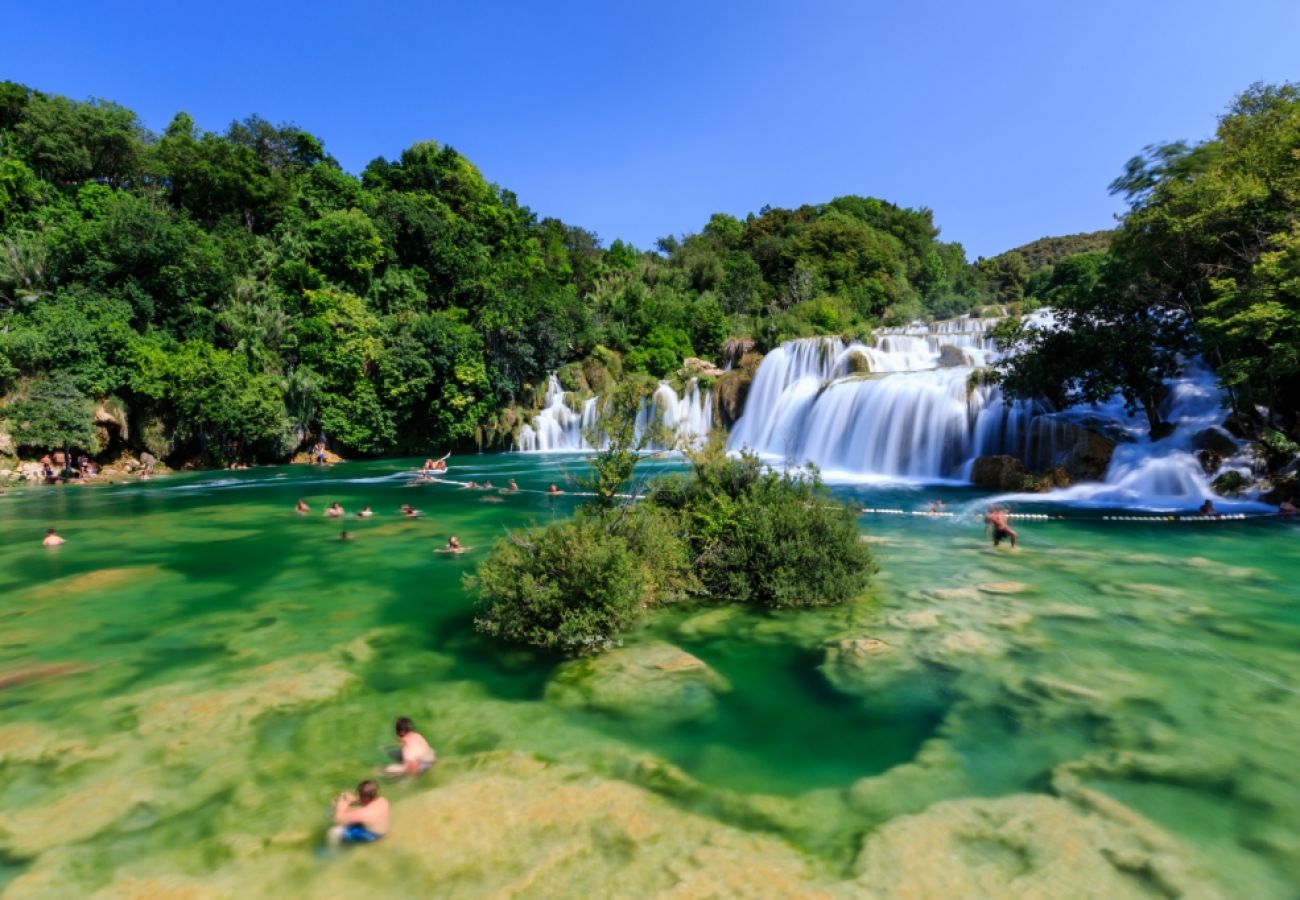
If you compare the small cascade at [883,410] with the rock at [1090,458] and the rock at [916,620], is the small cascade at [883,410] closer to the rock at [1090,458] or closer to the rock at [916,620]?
the rock at [1090,458]

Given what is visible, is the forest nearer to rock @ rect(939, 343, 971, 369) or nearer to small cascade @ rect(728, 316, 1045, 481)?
small cascade @ rect(728, 316, 1045, 481)

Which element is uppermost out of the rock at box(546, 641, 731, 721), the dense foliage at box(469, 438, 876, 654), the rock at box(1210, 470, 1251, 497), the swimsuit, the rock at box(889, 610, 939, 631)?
the rock at box(1210, 470, 1251, 497)

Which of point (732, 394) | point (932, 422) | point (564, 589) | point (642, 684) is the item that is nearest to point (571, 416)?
point (732, 394)

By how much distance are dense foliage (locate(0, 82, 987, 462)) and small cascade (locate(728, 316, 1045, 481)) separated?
693 cm

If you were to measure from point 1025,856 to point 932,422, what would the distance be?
71.9 feet

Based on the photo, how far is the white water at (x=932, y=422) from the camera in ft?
62.0

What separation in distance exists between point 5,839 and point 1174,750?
952 centimetres

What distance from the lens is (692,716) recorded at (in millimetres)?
6570

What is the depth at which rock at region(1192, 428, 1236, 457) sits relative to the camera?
18.1 meters

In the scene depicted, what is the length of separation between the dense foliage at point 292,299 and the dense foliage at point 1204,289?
69.6 ft

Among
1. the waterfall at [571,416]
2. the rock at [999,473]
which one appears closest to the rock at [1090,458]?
the rock at [999,473]

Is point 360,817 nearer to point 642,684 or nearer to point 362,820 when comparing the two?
point 362,820

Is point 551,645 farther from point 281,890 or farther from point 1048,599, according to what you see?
point 1048,599

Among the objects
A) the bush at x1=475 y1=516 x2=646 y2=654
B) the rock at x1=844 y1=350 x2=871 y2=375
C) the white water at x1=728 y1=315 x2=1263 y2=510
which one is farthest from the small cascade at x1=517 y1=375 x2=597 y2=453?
the bush at x1=475 y1=516 x2=646 y2=654
